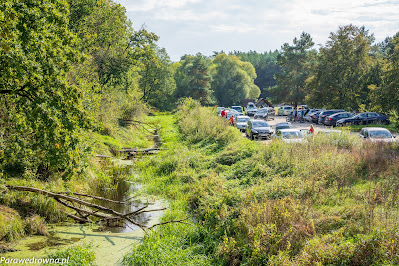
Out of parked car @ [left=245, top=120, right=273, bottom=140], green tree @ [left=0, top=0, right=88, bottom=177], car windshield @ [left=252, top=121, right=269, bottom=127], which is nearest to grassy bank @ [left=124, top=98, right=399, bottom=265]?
green tree @ [left=0, top=0, right=88, bottom=177]

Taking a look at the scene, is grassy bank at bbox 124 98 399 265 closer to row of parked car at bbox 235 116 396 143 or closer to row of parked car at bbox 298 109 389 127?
row of parked car at bbox 235 116 396 143

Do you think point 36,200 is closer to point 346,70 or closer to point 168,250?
point 168,250

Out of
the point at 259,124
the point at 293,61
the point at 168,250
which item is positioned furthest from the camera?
the point at 293,61

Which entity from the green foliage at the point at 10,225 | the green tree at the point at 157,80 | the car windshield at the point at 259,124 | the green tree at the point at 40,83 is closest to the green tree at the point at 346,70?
the car windshield at the point at 259,124

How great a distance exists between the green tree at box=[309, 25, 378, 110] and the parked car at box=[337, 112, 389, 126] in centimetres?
696

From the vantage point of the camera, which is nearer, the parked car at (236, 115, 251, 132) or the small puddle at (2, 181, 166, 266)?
the small puddle at (2, 181, 166, 266)

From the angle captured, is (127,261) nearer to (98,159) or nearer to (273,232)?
(273,232)

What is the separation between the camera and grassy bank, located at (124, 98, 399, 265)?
7227 mm

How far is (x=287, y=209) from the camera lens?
8.94 metres

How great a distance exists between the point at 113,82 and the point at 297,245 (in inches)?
878

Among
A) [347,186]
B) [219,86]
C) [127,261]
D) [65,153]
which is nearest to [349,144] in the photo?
[347,186]

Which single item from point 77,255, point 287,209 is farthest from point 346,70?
point 77,255

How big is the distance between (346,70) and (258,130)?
87.5 ft

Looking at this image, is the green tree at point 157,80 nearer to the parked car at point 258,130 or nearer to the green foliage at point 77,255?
the parked car at point 258,130
